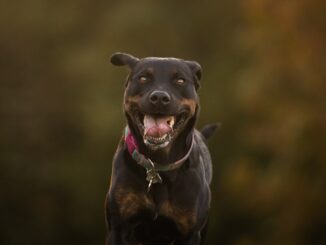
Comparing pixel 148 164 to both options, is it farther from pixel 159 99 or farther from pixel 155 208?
pixel 159 99

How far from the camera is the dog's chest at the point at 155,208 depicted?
35.9 feet

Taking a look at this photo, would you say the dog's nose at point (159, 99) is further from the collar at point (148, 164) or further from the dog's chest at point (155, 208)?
the dog's chest at point (155, 208)

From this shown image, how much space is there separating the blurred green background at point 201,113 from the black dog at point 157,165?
62.6ft

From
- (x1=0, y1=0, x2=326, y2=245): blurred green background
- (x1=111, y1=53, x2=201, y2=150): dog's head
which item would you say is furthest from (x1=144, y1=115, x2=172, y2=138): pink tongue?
(x1=0, y1=0, x2=326, y2=245): blurred green background

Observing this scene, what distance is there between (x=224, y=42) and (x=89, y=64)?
400cm

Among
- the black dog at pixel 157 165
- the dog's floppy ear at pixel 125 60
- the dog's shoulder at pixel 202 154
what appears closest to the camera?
the black dog at pixel 157 165

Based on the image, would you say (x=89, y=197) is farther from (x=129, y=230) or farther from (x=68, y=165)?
(x=129, y=230)

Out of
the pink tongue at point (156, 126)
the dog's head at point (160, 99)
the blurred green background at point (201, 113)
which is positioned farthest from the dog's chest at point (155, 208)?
the blurred green background at point (201, 113)

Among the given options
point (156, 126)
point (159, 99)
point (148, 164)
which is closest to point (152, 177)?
point (148, 164)

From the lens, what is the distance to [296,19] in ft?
104

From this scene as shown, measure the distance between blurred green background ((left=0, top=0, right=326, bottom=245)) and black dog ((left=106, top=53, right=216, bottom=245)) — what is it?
19080 millimetres

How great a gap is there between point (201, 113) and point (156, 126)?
935 inches

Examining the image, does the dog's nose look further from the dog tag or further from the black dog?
the dog tag

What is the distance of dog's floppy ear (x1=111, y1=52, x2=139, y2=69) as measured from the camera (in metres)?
11.1
